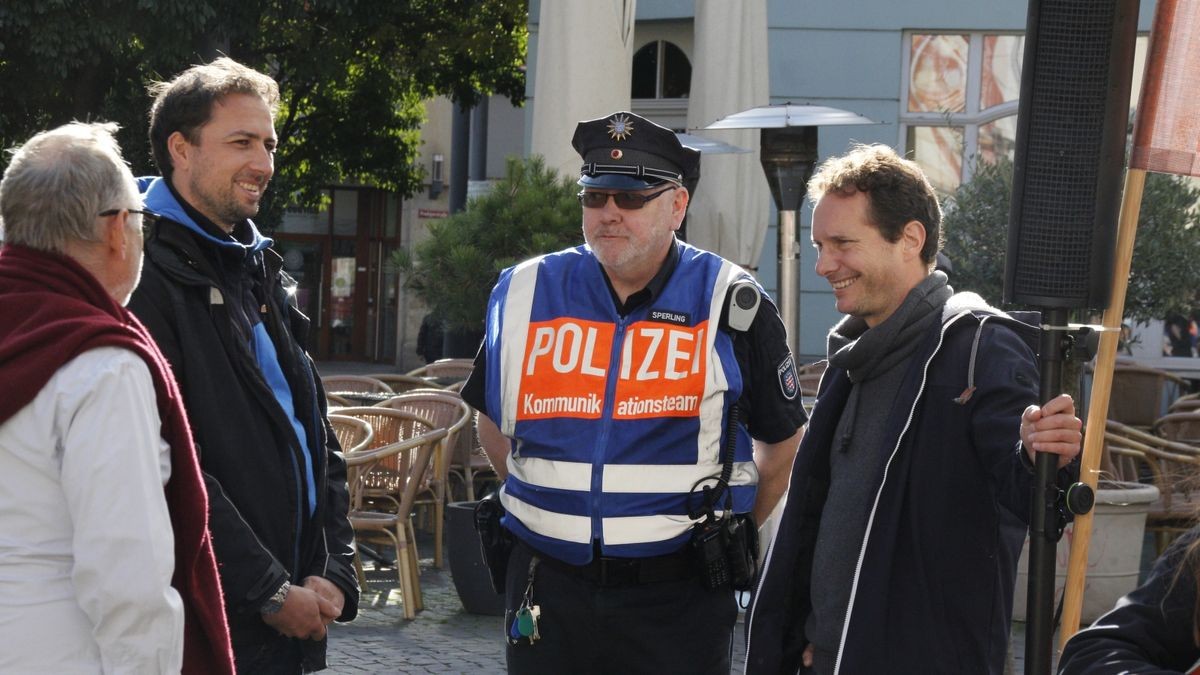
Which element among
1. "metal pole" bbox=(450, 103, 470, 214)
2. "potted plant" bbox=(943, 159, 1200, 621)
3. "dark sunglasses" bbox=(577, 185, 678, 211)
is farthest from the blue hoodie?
"metal pole" bbox=(450, 103, 470, 214)

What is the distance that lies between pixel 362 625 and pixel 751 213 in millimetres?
3612

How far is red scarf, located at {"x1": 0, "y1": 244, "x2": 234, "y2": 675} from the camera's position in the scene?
244cm

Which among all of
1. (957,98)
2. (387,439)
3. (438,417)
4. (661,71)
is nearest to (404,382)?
(438,417)

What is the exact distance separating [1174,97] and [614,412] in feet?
4.59

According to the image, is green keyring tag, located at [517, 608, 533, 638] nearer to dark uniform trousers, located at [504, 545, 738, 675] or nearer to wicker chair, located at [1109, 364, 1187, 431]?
dark uniform trousers, located at [504, 545, 738, 675]

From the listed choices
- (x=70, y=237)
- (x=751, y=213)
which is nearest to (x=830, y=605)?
(x=70, y=237)

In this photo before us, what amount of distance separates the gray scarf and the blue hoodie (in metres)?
1.21

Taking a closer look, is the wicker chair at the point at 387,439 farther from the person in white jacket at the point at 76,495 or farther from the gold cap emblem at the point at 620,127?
the person in white jacket at the point at 76,495

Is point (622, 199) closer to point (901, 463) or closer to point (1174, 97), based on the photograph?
point (901, 463)

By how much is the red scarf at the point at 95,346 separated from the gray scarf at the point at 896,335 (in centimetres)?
142

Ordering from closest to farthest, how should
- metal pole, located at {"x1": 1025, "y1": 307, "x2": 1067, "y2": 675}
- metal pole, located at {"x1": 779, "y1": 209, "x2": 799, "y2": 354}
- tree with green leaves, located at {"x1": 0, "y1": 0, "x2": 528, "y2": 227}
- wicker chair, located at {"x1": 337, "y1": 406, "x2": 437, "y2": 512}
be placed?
1. metal pole, located at {"x1": 1025, "y1": 307, "x2": 1067, "y2": 675}
2. wicker chair, located at {"x1": 337, "y1": 406, "x2": 437, "y2": 512}
3. metal pole, located at {"x1": 779, "y1": 209, "x2": 799, "y2": 354}
4. tree with green leaves, located at {"x1": 0, "y1": 0, "x2": 528, "y2": 227}

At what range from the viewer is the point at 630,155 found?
12.3 feet

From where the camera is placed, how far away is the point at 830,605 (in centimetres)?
329

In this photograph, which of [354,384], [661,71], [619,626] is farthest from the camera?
[661,71]
